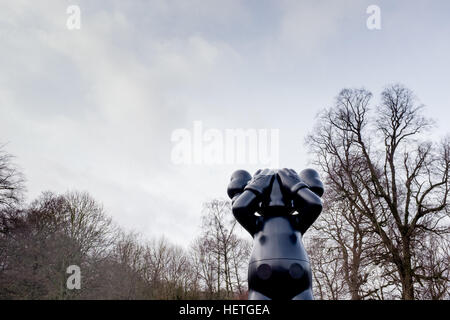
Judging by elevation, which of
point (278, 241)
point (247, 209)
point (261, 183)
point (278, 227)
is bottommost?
point (278, 241)

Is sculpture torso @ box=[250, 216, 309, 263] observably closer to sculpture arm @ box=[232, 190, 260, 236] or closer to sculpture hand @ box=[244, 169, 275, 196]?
sculpture arm @ box=[232, 190, 260, 236]

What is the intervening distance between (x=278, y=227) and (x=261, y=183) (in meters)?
0.69

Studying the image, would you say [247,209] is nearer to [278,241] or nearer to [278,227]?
[278,227]

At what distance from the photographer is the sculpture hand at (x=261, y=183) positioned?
5.47 meters

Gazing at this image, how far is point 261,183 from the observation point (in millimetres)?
5590

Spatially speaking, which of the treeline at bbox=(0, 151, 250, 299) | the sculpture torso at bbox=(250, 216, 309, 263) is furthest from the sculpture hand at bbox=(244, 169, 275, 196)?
the treeline at bbox=(0, 151, 250, 299)

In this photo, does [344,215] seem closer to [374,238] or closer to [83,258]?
[374,238]

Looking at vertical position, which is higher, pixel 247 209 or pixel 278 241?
pixel 247 209

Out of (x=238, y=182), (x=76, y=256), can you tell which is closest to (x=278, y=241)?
(x=238, y=182)

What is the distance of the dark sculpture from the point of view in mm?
4941

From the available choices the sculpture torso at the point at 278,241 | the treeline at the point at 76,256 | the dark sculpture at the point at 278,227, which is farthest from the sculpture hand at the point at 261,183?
the treeline at the point at 76,256
